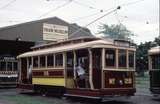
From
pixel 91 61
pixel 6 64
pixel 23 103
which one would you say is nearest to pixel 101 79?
pixel 91 61

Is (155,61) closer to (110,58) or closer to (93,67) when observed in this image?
(110,58)

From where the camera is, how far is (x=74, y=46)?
2031cm

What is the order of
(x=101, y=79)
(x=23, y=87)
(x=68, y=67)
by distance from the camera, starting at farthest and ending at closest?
(x=23, y=87)
(x=68, y=67)
(x=101, y=79)

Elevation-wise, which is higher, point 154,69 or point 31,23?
point 31,23

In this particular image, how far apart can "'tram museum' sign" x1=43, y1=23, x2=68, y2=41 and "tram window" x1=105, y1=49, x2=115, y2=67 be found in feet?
71.4

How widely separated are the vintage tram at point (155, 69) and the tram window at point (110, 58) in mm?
2691

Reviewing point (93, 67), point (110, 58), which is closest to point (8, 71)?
point (93, 67)

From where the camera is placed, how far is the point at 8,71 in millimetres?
33219

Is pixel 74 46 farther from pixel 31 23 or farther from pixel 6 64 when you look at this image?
pixel 31 23

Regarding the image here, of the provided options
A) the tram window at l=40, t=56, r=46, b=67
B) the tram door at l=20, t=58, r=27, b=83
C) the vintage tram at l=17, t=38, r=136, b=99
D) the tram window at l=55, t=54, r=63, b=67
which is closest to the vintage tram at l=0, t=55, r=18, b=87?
the tram door at l=20, t=58, r=27, b=83

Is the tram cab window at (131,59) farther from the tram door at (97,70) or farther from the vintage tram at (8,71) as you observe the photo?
the vintage tram at (8,71)

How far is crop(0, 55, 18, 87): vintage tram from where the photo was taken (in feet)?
108

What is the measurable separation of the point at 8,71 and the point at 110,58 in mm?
15902

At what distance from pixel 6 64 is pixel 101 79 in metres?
16.1
